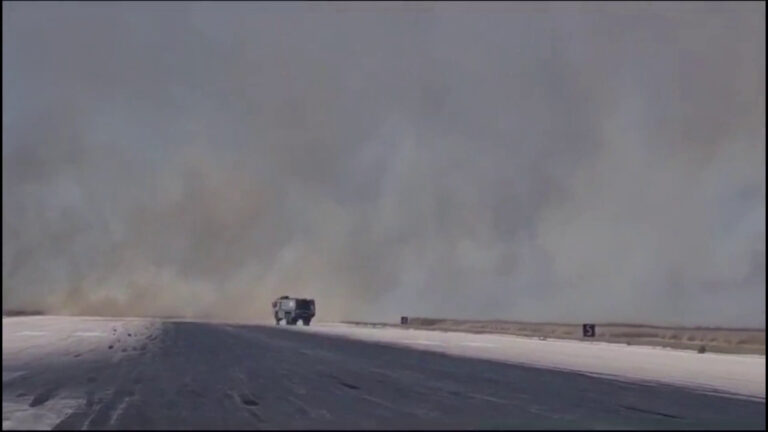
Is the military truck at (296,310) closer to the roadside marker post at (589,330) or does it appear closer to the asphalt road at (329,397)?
the roadside marker post at (589,330)

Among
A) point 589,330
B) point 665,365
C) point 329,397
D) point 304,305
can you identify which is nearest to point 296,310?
point 304,305

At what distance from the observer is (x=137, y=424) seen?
16.0 metres

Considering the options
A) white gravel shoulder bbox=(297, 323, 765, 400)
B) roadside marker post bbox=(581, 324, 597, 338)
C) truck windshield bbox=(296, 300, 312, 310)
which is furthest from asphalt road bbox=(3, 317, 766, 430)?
truck windshield bbox=(296, 300, 312, 310)

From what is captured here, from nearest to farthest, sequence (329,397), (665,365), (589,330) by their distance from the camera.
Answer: (329,397), (665,365), (589,330)

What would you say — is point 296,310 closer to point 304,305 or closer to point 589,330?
point 304,305

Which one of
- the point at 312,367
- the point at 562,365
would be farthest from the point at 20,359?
the point at 562,365

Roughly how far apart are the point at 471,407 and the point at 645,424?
3.86 meters

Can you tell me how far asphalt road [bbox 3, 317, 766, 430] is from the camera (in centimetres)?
1677

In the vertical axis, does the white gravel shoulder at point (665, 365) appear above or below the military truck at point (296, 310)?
below

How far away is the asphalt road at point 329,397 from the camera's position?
16766 millimetres

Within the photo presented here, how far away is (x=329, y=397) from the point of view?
2180 centimetres

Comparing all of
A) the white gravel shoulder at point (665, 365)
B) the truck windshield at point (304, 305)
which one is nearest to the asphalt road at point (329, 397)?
the white gravel shoulder at point (665, 365)

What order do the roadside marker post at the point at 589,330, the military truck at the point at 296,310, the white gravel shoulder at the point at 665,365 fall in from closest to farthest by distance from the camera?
1. the white gravel shoulder at the point at 665,365
2. the roadside marker post at the point at 589,330
3. the military truck at the point at 296,310

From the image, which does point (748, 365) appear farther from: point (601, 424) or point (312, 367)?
point (601, 424)
